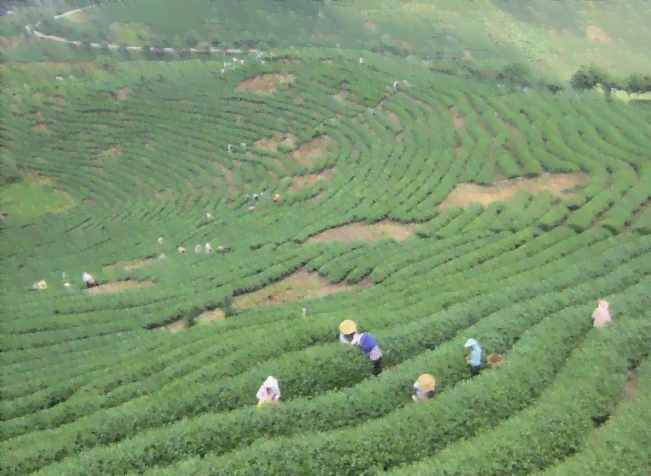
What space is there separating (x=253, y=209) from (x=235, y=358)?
11.1m

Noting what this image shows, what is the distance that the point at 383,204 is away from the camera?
54.1 feet

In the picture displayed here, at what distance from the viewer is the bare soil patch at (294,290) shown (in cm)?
1210

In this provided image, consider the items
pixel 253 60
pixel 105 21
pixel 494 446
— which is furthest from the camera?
pixel 105 21

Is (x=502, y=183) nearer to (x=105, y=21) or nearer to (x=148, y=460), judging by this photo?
(x=148, y=460)

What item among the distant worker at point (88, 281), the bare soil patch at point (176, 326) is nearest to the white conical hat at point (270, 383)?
the bare soil patch at point (176, 326)

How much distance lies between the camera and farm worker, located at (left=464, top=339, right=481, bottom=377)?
710 cm

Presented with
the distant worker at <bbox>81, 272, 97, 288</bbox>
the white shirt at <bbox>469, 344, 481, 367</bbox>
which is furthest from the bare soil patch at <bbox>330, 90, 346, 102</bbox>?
the white shirt at <bbox>469, 344, 481, 367</bbox>

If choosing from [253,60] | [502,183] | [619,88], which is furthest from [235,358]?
[253,60]

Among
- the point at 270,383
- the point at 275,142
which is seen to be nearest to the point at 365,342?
the point at 270,383

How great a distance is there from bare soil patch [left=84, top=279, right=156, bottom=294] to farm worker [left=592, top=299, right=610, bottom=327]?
1147 centimetres

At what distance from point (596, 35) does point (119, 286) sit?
33.2 m

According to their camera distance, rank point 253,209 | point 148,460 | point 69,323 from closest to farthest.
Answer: point 148,460 < point 69,323 < point 253,209

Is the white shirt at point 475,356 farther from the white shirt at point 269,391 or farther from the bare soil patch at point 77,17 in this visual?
the bare soil patch at point 77,17

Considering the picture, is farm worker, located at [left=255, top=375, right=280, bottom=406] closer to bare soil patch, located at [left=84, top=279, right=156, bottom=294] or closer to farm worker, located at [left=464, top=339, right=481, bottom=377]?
farm worker, located at [left=464, top=339, right=481, bottom=377]
